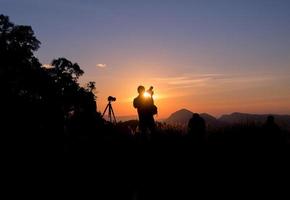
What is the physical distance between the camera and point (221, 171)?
13688mm

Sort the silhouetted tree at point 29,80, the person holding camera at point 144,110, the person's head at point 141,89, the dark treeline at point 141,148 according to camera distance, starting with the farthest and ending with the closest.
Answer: the silhouetted tree at point 29,80 < the person holding camera at point 144,110 < the person's head at point 141,89 < the dark treeline at point 141,148

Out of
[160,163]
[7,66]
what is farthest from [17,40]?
[160,163]

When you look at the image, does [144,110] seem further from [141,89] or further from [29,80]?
[29,80]

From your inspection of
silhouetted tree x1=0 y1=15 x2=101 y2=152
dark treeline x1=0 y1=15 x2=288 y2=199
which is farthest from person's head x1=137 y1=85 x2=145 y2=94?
silhouetted tree x1=0 y1=15 x2=101 y2=152

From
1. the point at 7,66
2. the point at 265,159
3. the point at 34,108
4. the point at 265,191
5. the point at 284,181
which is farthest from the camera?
the point at 7,66

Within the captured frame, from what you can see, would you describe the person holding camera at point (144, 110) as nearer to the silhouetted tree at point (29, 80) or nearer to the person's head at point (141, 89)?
the person's head at point (141, 89)

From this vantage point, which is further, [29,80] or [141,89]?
[29,80]

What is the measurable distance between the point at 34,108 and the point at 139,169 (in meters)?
28.9

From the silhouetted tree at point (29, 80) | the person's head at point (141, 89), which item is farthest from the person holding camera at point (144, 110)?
the silhouetted tree at point (29, 80)

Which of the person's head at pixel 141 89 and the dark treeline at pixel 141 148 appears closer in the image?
the dark treeline at pixel 141 148

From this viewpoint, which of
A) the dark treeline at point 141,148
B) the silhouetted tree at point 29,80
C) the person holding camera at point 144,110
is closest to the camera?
the dark treeline at point 141,148

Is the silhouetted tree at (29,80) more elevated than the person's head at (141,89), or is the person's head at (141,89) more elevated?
the silhouetted tree at (29,80)

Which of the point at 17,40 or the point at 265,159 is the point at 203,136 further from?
the point at 17,40

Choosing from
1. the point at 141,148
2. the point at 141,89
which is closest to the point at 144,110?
the point at 141,89
